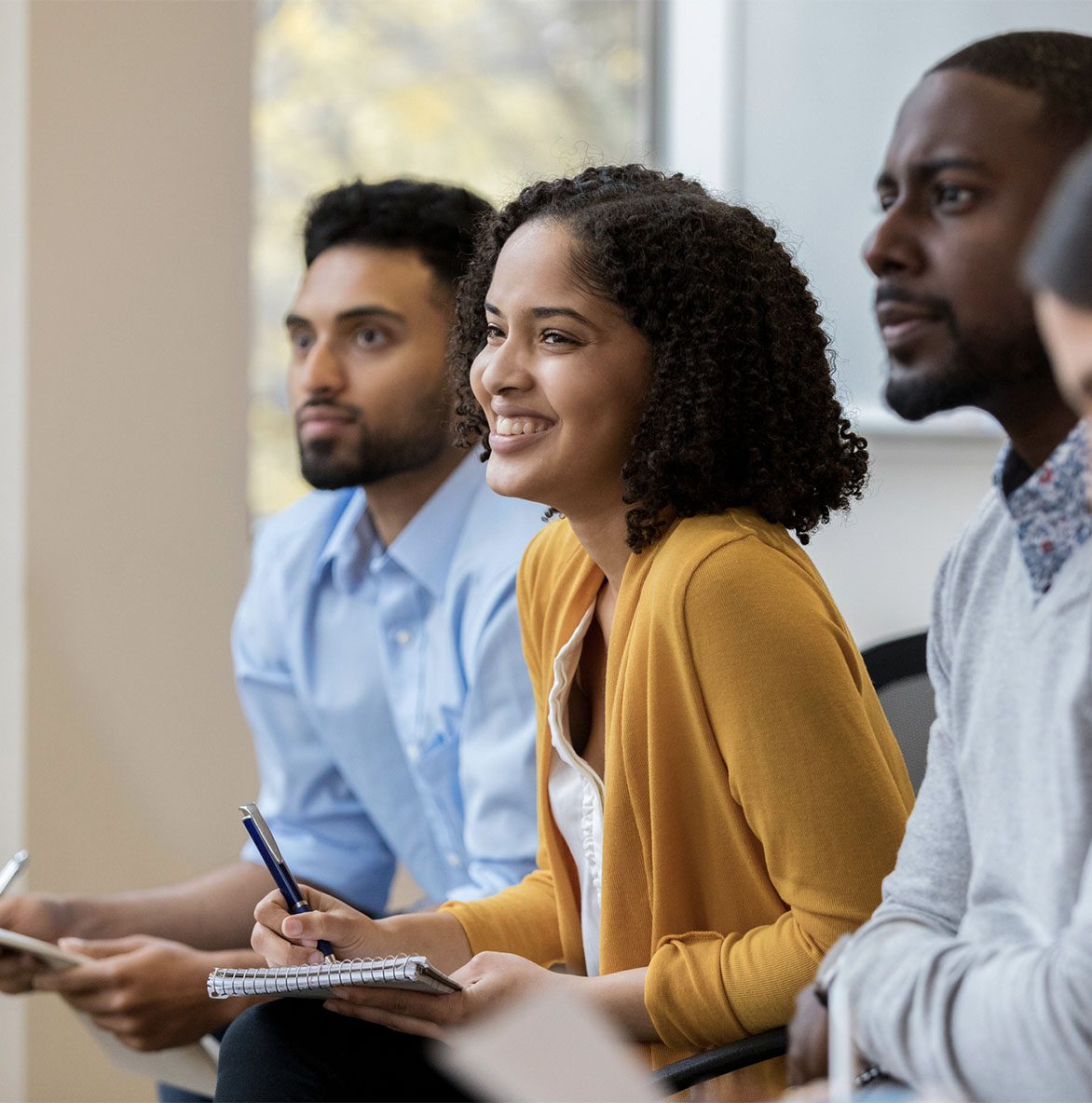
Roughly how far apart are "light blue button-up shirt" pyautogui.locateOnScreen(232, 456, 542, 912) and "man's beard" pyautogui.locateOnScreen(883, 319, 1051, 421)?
0.83m

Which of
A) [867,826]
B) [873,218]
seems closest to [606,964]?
[867,826]

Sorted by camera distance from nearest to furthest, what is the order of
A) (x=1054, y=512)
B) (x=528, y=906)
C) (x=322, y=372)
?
1. (x=1054, y=512)
2. (x=528, y=906)
3. (x=322, y=372)

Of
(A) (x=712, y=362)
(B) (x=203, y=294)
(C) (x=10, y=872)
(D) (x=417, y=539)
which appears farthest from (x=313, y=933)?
(B) (x=203, y=294)

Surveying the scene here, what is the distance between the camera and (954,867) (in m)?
0.95

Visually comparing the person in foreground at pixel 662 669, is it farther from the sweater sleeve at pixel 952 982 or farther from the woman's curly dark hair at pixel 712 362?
the sweater sleeve at pixel 952 982

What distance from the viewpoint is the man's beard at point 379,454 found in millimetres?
1960

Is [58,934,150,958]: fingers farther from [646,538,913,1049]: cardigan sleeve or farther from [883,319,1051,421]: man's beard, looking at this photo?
[883,319,1051,421]: man's beard

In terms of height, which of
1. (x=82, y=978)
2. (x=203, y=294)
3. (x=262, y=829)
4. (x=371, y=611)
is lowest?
(x=82, y=978)

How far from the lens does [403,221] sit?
205cm

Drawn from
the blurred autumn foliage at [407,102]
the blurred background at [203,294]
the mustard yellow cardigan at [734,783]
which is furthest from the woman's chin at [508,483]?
the blurred autumn foliage at [407,102]

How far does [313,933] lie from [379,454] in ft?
2.66

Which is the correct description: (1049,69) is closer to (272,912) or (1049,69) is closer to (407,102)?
(272,912)

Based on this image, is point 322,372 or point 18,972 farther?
point 322,372

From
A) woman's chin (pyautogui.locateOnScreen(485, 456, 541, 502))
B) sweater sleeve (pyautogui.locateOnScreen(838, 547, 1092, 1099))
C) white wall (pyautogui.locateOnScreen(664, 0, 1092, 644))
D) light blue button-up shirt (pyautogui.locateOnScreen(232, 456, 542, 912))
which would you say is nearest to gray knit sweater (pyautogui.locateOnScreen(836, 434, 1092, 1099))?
sweater sleeve (pyautogui.locateOnScreen(838, 547, 1092, 1099))
